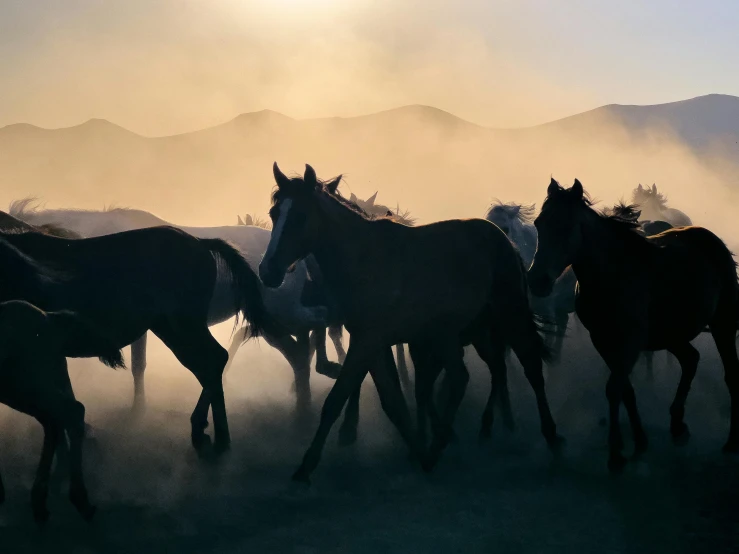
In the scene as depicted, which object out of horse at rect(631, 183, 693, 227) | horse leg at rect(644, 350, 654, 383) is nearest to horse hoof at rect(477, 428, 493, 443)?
horse leg at rect(644, 350, 654, 383)

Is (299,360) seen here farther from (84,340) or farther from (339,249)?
(84,340)

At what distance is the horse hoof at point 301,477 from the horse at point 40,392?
1464 mm

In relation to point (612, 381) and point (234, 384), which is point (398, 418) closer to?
point (612, 381)

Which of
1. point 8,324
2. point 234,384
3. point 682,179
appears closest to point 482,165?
point 682,179

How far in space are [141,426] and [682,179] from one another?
7663cm

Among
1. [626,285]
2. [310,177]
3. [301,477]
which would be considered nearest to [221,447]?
[301,477]

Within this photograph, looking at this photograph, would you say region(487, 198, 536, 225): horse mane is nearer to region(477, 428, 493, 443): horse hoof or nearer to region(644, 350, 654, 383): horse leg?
region(644, 350, 654, 383): horse leg

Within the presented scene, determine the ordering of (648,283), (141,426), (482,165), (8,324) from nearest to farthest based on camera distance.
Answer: (8,324) → (648,283) → (141,426) → (482,165)

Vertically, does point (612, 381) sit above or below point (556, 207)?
below

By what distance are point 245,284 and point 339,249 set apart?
1.56 metres

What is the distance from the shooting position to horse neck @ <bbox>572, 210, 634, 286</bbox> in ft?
25.6

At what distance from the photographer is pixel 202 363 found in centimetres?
831

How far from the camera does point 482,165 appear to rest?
100m

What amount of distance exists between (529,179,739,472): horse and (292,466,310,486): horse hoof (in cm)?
231
